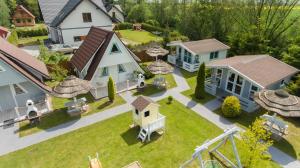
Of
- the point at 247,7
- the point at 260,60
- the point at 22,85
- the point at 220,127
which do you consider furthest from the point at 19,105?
the point at 247,7

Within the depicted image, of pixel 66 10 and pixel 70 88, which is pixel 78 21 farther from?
pixel 70 88

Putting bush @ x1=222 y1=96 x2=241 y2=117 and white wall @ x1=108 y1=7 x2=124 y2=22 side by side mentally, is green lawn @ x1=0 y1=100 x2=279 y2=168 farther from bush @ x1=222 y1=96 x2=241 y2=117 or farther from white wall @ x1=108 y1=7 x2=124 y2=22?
white wall @ x1=108 y1=7 x2=124 y2=22

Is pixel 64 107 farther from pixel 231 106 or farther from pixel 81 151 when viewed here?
pixel 231 106

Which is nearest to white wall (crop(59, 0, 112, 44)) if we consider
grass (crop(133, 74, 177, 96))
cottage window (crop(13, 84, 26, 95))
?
grass (crop(133, 74, 177, 96))

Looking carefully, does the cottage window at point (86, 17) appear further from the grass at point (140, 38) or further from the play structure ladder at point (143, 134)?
the play structure ladder at point (143, 134)

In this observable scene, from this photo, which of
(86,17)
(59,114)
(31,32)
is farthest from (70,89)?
(31,32)
